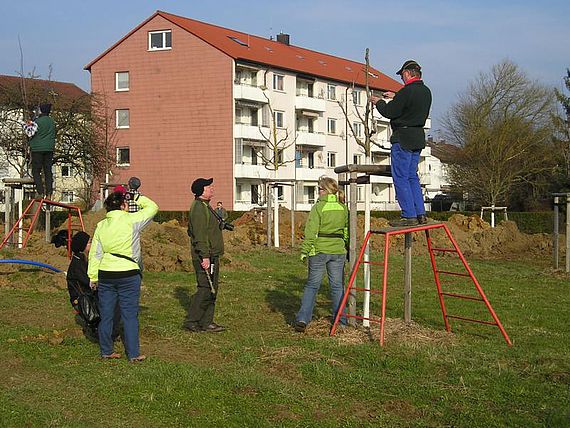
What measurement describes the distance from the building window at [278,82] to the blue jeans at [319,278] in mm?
49574

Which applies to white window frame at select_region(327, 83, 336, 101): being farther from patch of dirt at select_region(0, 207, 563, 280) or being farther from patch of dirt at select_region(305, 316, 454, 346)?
patch of dirt at select_region(305, 316, 454, 346)

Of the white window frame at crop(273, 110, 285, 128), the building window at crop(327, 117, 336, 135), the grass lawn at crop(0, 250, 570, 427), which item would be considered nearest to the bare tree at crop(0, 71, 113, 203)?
the white window frame at crop(273, 110, 285, 128)

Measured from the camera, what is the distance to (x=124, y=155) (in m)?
56.6

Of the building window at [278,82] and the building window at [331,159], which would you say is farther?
the building window at [331,159]

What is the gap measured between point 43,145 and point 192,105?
125 ft

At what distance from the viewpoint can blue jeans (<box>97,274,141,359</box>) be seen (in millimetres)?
8367

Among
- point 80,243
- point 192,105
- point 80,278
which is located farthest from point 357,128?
point 80,278

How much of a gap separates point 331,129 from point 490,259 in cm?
4176

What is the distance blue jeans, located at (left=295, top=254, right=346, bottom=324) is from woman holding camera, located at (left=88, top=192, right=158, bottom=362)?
2.52 m

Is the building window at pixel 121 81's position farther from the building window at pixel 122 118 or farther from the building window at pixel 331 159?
the building window at pixel 331 159

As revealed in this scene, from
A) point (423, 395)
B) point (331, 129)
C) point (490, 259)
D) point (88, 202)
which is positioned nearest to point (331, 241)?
point (423, 395)

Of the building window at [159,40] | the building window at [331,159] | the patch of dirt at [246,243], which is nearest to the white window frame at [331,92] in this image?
the building window at [331,159]

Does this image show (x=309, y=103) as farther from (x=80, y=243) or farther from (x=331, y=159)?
(x=80, y=243)

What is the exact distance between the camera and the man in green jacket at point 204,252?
1002cm
